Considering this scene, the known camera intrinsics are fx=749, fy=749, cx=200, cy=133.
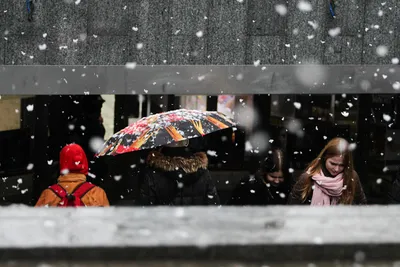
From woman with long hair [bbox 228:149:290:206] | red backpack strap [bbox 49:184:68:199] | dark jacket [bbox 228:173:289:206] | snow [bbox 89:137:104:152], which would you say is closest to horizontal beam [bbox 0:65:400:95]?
snow [bbox 89:137:104:152]

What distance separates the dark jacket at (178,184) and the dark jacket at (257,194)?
0.96m

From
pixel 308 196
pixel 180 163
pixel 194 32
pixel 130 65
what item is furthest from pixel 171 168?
pixel 194 32

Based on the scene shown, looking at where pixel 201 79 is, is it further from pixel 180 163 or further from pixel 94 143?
pixel 180 163

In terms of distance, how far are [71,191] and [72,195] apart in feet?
0.19

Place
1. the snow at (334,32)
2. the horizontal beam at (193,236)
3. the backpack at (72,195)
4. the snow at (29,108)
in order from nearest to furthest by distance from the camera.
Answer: the horizontal beam at (193,236) < the backpack at (72,195) < the snow at (29,108) < the snow at (334,32)

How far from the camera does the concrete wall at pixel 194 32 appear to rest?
8.72 m

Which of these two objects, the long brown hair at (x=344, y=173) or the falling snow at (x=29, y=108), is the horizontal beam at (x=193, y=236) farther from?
the falling snow at (x=29, y=108)

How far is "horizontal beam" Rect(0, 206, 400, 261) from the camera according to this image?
2.20m

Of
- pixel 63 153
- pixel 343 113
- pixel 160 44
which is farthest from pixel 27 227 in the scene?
pixel 343 113

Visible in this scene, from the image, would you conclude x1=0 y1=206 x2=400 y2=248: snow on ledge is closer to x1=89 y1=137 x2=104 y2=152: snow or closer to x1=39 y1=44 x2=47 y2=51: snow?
x1=39 y1=44 x2=47 y2=51: snow

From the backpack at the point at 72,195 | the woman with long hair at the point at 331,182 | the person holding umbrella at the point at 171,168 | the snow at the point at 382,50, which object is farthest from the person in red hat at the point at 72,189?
the snow at the point at 382,50

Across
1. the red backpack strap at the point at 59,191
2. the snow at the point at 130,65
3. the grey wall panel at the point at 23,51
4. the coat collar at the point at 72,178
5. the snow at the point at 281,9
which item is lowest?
the red backpack strap at the point at 59,191

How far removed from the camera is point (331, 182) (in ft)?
18.9

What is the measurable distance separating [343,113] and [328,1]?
140 centimetres
